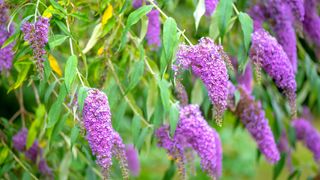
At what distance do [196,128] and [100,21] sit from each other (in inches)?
28.7

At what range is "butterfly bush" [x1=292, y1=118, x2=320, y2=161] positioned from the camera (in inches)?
151

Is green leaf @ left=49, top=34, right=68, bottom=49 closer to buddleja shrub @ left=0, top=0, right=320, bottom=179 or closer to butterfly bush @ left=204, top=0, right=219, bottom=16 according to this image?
buddleja shrub @ left=0, top=0, right=320, bottom=179

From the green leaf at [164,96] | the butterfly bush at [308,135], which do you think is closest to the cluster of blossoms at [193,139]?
the green leaf at [164,96]

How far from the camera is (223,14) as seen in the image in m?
2.51

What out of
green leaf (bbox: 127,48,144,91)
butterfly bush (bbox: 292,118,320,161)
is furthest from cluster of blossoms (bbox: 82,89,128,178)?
butterfly bush (bbox: 292,118,320,161)

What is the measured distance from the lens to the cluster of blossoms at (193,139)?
2553 mm

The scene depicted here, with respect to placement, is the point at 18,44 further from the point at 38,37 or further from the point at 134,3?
the point at 134,3

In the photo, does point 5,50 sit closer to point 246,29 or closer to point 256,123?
point 246,29

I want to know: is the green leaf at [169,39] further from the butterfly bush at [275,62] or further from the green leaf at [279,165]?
the green leaf at [279,165]

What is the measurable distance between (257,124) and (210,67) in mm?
948

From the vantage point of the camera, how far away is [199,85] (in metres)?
3.26

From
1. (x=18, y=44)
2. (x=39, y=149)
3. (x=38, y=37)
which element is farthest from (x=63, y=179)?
(x=38, y=37)

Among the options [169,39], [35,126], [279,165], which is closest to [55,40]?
[169,39]

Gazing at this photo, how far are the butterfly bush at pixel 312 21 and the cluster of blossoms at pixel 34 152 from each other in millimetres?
1559
